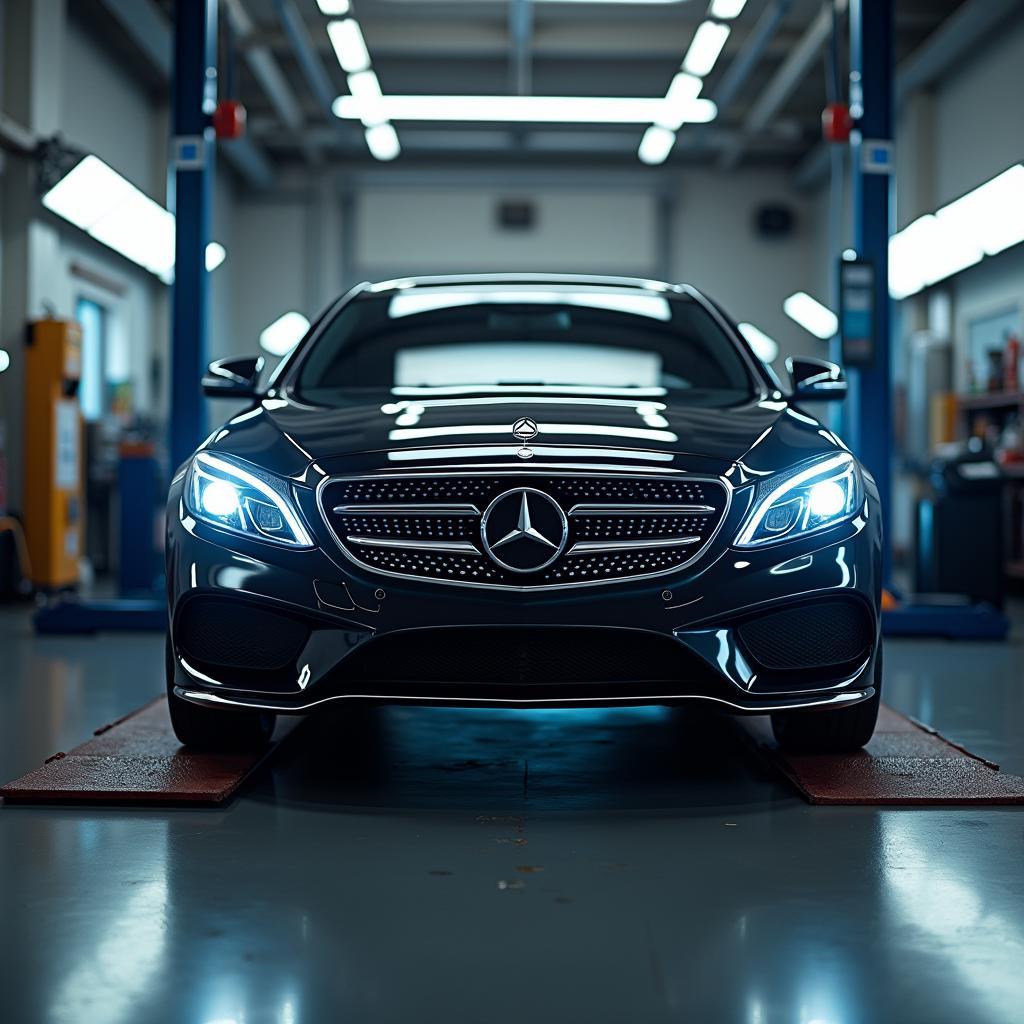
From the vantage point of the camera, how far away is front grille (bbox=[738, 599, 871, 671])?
8.76ft

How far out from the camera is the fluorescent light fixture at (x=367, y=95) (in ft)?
36.0

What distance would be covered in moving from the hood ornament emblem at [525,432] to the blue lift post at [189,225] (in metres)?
3.82

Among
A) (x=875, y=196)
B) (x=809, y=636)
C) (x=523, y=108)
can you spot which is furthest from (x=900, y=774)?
(x=523, y=108)

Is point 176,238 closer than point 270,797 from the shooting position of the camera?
No

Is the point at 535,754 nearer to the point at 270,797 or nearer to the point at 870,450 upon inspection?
the point at 270,797

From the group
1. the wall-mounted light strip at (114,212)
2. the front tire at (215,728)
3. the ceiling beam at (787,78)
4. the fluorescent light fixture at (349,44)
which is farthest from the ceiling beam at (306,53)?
the front tire at (215,728)

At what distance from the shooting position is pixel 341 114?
1192 centimetres

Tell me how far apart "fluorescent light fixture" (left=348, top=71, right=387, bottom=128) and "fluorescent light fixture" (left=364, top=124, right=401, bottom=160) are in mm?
677

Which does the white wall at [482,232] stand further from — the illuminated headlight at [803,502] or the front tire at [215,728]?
the illuminated headlight at [803,502]

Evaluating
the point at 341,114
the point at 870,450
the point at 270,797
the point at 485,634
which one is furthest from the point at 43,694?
the point at 341,114

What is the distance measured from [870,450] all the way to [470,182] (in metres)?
10.2

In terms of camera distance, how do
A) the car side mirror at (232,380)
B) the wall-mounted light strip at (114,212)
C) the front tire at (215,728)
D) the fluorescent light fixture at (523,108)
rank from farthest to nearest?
the fluorescent light fixture at (523,108) → the wall-mounted light strip at (114,212) → the car side mirror at (232,380) → the front tire at (215,728)

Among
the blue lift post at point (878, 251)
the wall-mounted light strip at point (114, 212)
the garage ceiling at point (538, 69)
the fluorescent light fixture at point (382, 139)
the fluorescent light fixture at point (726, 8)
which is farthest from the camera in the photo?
the fluorescent light fixture at point (382, 139)

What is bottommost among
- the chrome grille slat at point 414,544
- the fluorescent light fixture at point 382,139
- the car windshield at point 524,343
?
the chrome grille slat at point 414,544
